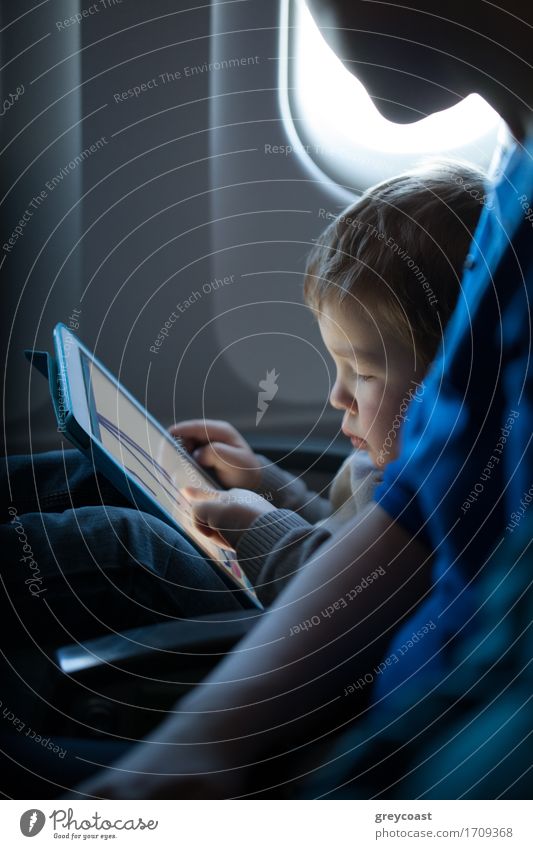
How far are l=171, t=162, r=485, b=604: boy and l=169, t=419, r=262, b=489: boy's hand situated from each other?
7 centimetres

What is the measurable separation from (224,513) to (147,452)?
0.26 ft

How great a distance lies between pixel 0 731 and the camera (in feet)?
1.79

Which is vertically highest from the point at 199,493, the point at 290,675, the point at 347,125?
the point at 347,125

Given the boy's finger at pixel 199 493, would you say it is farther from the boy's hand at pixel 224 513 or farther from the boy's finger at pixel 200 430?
the boy's finger at pixel 200 430

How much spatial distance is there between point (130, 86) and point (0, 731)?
0.49m

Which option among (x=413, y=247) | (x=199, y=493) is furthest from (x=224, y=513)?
(x=413, y=247)

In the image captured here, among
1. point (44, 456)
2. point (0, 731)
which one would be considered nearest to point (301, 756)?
point (0, 731)

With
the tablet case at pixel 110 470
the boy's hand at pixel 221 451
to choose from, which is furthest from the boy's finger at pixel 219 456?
the tablet case at pixel 110 470

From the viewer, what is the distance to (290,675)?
1.60 ft

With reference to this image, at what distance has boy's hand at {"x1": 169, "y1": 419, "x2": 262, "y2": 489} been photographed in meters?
0.79

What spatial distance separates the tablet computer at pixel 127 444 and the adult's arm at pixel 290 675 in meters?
0.04

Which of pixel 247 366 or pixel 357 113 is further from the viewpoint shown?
pixel 247 366

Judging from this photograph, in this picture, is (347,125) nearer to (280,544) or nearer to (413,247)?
(413,247)
